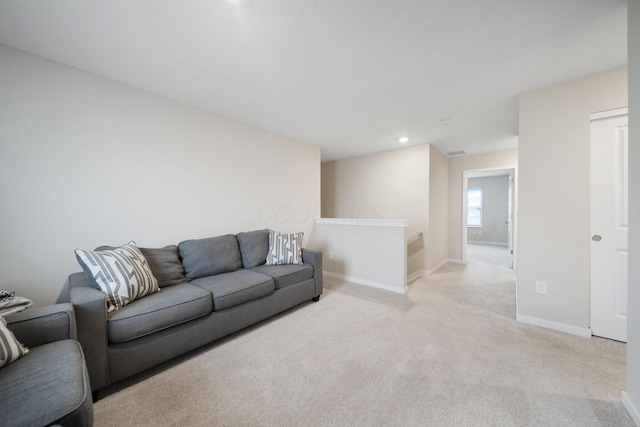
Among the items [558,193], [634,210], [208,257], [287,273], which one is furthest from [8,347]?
[558,193]

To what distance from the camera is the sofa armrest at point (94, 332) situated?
1.39 meters

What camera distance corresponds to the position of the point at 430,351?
6.28 ft

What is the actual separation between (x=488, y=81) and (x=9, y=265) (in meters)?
4.20

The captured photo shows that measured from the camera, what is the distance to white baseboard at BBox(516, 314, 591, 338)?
214cm

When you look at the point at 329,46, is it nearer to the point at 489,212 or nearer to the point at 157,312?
the point at 157,312

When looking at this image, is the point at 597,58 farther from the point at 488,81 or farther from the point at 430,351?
the point at 430,351

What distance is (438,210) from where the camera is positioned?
15.4ft

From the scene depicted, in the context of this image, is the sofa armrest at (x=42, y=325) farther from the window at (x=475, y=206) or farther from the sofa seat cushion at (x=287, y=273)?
the window at (x=475, y=206)

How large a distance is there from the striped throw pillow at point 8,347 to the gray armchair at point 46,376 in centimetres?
2

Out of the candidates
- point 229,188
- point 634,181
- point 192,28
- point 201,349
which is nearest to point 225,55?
point 192,28

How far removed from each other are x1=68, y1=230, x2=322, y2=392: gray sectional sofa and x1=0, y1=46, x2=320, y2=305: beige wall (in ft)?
0.98

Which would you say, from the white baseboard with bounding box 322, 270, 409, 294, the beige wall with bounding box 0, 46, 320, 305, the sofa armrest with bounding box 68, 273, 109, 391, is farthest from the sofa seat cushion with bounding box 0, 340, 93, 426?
the white baseboard with bounding box 322, 270, 409, 294

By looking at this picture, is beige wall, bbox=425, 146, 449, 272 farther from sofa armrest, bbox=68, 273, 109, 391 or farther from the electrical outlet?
sofa armrest, bbox=68, 273, 109, 391

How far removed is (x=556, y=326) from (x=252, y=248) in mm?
3223
